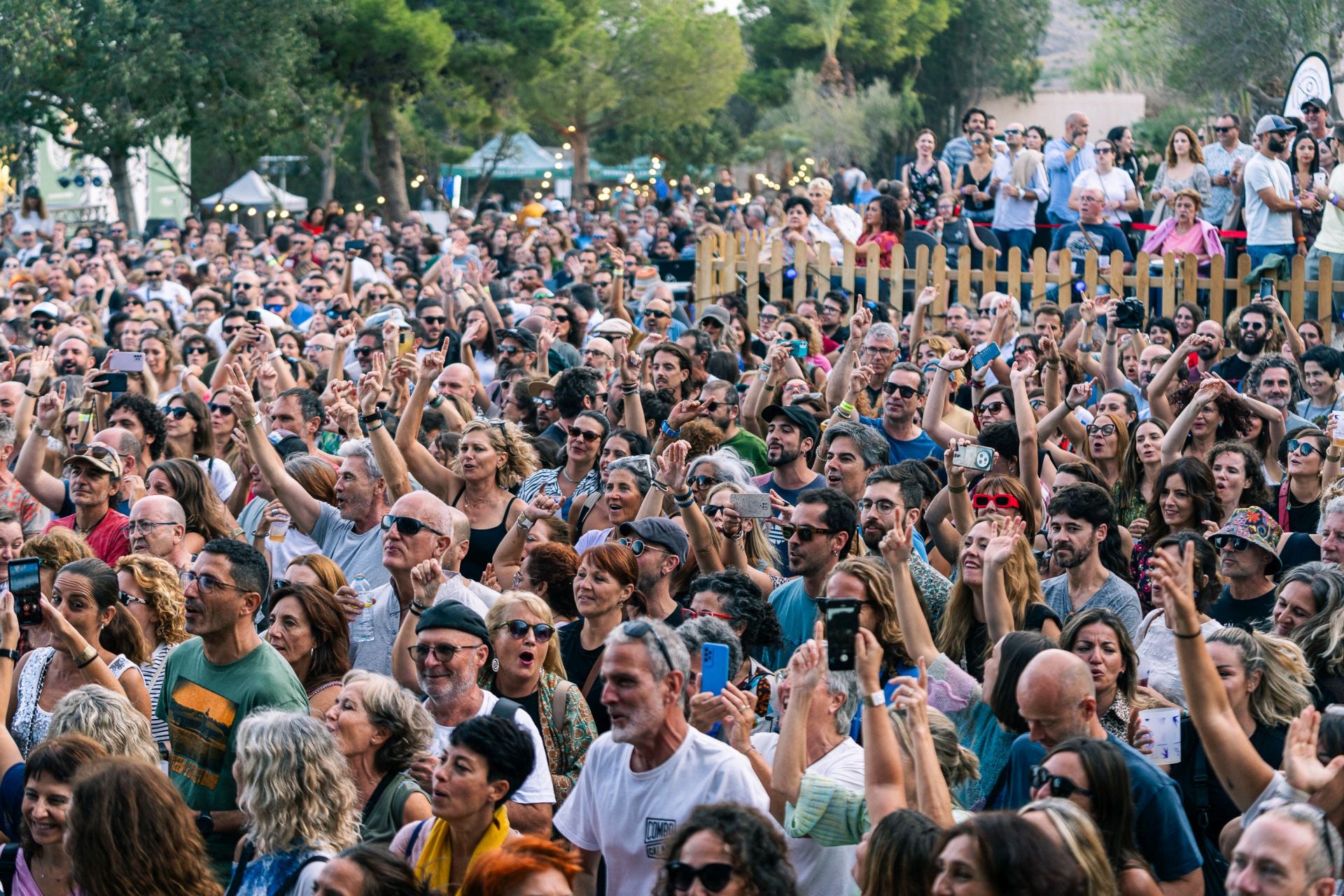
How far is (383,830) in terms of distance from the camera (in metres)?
5.03

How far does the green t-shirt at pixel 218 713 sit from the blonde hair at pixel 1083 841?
2.53 meters

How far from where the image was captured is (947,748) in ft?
15.7

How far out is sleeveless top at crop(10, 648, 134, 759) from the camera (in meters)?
5.85

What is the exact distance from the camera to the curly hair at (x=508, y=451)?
26.7ft

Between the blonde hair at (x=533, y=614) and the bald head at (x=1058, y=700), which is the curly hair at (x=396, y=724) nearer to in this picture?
the blonde hair at (x=533, y=614)

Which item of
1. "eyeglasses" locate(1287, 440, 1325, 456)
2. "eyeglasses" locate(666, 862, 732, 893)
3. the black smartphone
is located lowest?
"eyeglasses" locate(666, 862, 732, 893)

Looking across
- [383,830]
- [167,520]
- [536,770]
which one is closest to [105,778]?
[383,830]

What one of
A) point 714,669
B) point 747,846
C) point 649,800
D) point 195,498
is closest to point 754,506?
point 714,669

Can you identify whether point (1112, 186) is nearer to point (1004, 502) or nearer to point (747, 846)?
point (1004, 502)

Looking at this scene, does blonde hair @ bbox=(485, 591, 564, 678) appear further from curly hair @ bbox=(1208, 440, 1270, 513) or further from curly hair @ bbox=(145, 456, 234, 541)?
curly hair @ bbox=(1208, 440, 1270, 513)

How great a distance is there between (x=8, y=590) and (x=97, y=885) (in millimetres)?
1515

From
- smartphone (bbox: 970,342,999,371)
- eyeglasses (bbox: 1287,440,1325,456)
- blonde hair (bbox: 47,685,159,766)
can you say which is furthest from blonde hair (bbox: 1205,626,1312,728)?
smartphone (bbox: 970,342,999,371)

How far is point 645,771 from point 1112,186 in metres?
12.0

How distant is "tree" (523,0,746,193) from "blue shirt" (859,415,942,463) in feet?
135
